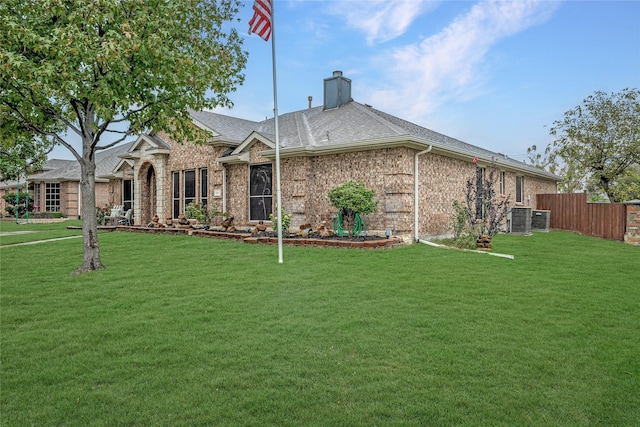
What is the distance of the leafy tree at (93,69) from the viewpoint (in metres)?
7.43

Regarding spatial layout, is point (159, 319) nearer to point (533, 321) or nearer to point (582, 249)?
point (533, 321)

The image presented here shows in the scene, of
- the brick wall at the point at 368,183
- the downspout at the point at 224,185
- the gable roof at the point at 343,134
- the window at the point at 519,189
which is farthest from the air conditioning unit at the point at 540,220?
the downspout at the point at 224,185

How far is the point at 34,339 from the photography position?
4.70 metres

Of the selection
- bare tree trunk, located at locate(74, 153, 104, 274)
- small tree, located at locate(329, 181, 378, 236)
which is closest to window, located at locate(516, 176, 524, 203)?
small tree, located at locate(329, 181, 378, 236)

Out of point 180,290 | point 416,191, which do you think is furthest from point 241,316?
point 416,191

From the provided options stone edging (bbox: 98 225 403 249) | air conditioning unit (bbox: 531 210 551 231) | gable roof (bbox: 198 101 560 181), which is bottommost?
stone edging (bbox: 98 225 403 249)

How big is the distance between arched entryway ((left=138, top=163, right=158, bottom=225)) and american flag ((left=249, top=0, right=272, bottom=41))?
11951 millimetres

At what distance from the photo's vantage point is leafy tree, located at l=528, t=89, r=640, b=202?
25375 millimetres

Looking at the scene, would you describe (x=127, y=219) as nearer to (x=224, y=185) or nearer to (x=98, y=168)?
(x=224, y=185)

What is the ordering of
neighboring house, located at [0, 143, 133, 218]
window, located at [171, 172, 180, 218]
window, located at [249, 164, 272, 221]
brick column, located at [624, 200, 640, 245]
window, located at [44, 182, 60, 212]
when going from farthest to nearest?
window, located at [44, 182, 60, 212], neighboring house, located at [0, 143, 133, 218], window, located at [171, 172, 180, 218], brick column, located at [624, 200, 640, 245], window, located at [249, 164, 272, 221]

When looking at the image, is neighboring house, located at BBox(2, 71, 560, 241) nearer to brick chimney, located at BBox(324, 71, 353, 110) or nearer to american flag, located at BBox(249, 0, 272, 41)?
brick chimney, located at BBox(324, 71, 353, 110)

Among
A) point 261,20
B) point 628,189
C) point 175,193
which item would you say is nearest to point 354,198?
point 261,20

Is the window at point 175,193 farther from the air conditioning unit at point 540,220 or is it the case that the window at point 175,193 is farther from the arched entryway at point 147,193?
the air conditioning unit at point 540,220

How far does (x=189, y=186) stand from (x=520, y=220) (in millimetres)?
13749
